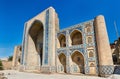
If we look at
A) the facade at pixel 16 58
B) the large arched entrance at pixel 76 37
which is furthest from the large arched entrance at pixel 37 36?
the facade at pixel 16 58

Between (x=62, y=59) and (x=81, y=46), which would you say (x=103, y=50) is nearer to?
(x=81, y=46)

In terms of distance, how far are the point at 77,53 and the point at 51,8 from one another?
6.96 meters

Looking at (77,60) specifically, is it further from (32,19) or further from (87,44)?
(32,19)

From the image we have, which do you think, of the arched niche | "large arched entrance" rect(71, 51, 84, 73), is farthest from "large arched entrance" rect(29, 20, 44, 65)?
"large arched entrance" rect(71, 51, 84, 73)

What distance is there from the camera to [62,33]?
43.5 feet

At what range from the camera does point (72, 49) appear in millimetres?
11789

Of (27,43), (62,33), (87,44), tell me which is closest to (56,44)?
(62,33)

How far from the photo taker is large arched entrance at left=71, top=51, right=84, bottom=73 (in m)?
11.3

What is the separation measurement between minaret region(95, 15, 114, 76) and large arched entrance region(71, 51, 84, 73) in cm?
244

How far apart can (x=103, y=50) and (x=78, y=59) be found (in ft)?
11.1

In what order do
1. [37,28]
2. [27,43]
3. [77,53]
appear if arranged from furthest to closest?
[37,28] → [27,43] → [77,53]

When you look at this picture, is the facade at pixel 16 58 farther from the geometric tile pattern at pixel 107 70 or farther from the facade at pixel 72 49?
the geometric tile pattern at pixel 107 70

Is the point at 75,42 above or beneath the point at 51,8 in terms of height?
beneath

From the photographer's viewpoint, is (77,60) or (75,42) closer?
(77,60)
